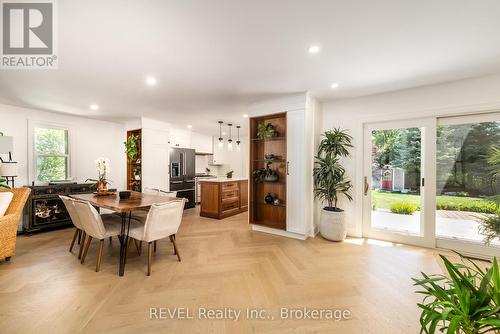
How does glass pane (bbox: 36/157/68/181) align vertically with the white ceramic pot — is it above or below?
above

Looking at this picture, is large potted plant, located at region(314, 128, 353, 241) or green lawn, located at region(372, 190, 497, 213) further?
large potted plant, located at region(314, 128, 353, 241)

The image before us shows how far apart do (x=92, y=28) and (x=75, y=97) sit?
7.82 ft

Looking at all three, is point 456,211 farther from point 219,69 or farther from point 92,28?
point 92,28

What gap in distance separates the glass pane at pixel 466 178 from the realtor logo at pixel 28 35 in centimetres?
491

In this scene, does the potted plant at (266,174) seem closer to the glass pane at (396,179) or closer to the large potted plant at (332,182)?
the large potted plant at (332,182)

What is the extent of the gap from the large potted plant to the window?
18.0ft

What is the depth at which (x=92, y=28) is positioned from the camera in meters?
1.79

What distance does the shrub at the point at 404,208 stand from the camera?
11.2 feet

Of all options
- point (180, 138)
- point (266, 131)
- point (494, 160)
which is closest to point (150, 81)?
point (266, 131)

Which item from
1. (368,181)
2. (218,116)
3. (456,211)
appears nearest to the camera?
(456,211)

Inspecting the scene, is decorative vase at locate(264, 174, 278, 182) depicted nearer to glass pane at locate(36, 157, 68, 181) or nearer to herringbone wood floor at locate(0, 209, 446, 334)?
herringbone wood floor at locate(0, 209, 446, 334)

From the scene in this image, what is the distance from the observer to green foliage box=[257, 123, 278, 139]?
3916 mm

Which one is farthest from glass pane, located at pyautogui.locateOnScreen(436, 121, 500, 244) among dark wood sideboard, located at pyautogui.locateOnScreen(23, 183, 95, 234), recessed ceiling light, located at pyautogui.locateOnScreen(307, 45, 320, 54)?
dark wood sideboard, located at pyautogui.locateOnScreen(23, 183, 95, 234)

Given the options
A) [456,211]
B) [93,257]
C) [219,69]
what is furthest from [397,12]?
[93,257]
